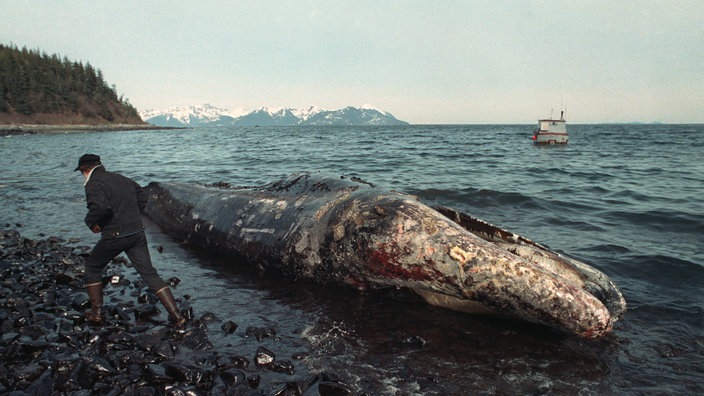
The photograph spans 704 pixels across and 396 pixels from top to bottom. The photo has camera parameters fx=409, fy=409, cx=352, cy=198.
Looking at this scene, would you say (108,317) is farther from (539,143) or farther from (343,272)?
(539,143)

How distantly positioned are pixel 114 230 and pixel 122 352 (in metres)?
1.47

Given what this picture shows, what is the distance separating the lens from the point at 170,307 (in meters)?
4.94

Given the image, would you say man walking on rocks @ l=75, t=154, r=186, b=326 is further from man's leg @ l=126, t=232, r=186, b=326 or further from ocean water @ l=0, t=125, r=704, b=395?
ocean water @ l=0, t=125, r=704, b=395

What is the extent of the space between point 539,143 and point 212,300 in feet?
144

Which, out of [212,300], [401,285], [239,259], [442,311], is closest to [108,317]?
[212,300]

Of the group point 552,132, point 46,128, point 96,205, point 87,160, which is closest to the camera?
point 96,205

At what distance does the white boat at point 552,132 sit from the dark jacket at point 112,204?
44.1 m

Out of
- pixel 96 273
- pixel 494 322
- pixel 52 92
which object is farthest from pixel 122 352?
pixel 52 92

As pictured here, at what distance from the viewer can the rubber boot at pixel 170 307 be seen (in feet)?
16.1

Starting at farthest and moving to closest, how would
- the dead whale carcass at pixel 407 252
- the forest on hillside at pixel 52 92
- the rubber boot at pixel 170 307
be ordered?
the forest on hillside at pixel 52 92
the rubber boot at pixel 170 307
the dead whale carcass at pixel 407 252

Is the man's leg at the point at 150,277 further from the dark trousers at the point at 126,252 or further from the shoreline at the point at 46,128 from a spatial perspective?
the shoreline at the point at 46,128

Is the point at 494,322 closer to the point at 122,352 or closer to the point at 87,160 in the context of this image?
the point at 122,352

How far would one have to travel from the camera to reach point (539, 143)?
4322cm

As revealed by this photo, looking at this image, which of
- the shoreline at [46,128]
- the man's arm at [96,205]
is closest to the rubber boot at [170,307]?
the man's arm at [96,205]
